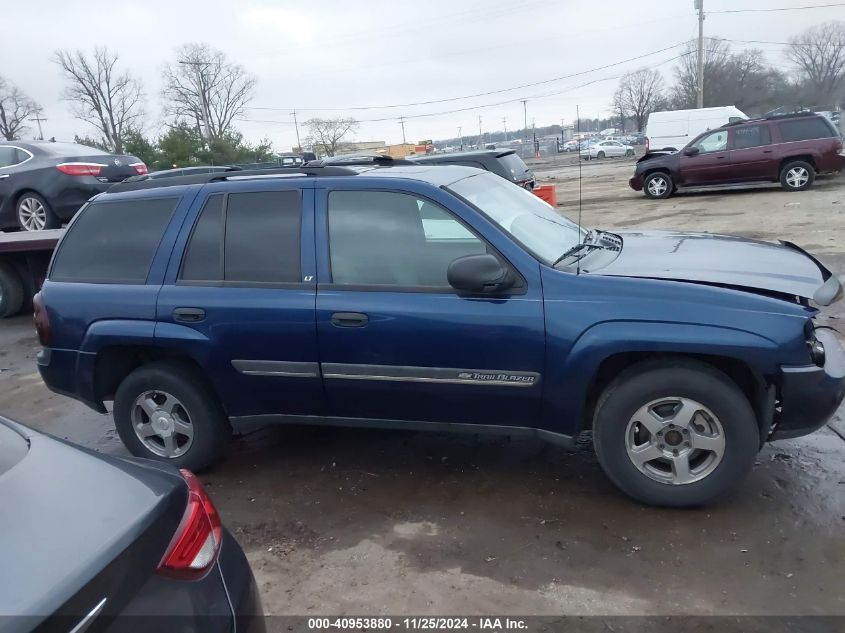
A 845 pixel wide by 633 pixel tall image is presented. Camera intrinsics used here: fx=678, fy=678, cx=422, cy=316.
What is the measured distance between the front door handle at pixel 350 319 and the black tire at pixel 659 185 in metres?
15.5

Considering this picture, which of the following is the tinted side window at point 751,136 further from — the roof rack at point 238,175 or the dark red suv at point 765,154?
the roof rack at point 238,175

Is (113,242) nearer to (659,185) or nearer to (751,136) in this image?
(751,136)

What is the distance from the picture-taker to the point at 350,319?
377cm

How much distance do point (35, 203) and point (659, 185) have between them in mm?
14108

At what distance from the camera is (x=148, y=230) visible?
4.34 metres

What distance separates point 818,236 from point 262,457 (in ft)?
32.1

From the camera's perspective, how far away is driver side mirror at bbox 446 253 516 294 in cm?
345

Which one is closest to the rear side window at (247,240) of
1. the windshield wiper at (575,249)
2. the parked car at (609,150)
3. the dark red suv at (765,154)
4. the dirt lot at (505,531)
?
the dirt lot at (505,531)

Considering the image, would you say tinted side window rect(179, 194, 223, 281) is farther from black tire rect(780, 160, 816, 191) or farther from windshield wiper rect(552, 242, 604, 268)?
black tire rect(780, 160, 816, 191)

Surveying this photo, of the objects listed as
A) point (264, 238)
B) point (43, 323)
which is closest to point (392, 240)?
point (264, 238)

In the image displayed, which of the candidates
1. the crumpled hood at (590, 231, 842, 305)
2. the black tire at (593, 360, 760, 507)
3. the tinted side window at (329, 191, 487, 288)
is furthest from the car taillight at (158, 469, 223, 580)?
the crumpled hood at (590, 231, 842, 305)

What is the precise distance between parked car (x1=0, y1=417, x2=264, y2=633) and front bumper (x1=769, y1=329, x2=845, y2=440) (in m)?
2.63

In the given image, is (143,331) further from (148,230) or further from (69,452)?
(69,452)

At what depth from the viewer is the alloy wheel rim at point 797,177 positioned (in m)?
16.0
